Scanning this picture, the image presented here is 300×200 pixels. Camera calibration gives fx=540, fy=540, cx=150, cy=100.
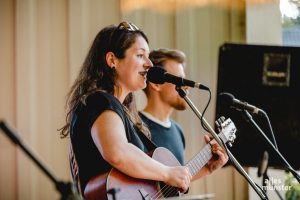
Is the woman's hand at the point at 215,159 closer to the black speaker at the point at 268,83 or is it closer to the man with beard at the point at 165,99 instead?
the man with beard at the point at 165,99

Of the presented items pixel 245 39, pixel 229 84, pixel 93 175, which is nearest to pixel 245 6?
pixel 245 39

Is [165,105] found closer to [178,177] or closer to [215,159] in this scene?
[215,159]

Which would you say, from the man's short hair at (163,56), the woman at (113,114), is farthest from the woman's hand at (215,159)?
the man's short hair at (163,56)

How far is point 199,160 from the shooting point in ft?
8.14

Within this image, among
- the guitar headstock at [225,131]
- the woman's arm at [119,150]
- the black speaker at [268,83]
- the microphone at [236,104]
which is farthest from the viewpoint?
the black speaker at [268,83]

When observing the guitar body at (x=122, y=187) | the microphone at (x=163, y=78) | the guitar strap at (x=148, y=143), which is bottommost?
the guitar body at (x=122, y=187)

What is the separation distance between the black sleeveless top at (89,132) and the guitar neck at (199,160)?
0.43 m

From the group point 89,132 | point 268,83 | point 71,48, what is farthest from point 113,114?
point 268,83

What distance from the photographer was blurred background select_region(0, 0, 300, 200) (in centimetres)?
314

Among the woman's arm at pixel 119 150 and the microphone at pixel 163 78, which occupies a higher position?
the microphone at pixel 163 78

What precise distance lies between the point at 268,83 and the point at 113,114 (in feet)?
5.22

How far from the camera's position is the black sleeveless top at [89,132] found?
2076mm

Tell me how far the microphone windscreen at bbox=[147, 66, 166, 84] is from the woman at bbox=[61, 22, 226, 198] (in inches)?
2.7

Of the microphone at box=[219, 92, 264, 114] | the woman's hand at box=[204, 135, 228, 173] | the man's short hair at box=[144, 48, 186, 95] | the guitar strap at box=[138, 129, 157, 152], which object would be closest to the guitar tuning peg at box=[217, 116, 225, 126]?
the woman's hand at box=[204, 135, 228, 173]
